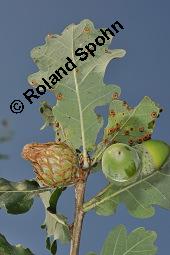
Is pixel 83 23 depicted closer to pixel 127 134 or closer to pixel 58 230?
pixel 127 134

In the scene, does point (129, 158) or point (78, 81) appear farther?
point (78, 81)

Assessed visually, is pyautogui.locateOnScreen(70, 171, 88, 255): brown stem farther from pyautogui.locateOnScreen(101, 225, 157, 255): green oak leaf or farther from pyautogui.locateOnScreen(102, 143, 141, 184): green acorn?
pyautogui.locateOnScreen(101, 225, 157, 255): green oak leaf

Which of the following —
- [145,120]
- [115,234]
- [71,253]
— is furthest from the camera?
[115,234]

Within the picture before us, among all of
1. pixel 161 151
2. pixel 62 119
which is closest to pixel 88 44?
pixel 62 119

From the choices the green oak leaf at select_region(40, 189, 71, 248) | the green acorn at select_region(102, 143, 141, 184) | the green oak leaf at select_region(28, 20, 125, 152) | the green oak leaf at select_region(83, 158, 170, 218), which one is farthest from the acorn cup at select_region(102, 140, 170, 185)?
the green oak leaf at select_region(40, 189, 71, 248)

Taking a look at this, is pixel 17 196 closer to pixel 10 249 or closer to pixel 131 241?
pixel 10 249

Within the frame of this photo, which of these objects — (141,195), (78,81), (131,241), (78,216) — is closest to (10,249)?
(78,216)
